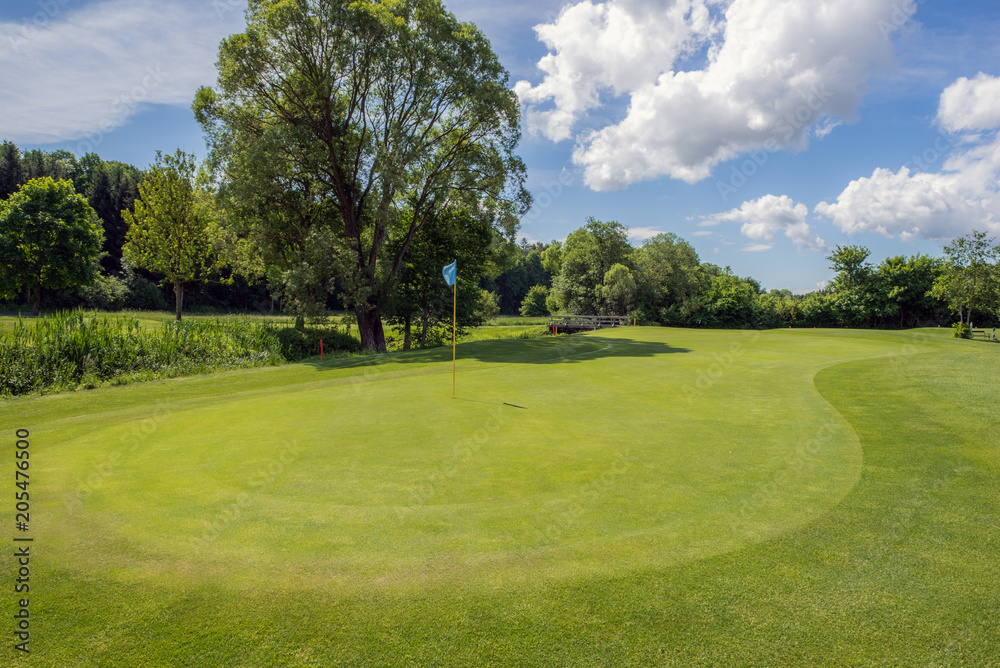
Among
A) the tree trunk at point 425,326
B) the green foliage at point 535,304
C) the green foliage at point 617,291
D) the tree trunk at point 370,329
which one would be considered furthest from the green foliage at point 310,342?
the green foliage at point 535,304

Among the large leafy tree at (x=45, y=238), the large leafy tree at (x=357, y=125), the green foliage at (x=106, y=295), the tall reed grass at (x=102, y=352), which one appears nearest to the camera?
the tall reed grass at (x=102, y=352)

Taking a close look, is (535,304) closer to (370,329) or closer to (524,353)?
(370,329)

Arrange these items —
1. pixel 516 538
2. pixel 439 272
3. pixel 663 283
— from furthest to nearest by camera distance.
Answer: pixel 663 283 < pixel 439 272 < pixel 516 538

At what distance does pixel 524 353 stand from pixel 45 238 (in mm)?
35514

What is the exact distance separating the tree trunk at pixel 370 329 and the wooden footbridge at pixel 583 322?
20327 millimetres

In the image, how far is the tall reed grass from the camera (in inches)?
531

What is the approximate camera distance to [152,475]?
19.0 feet

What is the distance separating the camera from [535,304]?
98.0 m

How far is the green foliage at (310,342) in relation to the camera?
77.8 ft

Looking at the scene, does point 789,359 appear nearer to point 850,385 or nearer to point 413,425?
point 850,385

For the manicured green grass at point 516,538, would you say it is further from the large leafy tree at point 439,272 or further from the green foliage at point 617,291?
the green foliage at point 617,291

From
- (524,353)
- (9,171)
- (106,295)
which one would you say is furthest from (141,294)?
(524,353)

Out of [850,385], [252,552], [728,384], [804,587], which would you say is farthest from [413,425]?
[850,385]

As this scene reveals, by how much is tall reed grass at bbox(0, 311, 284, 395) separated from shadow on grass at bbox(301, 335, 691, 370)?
3.59m
